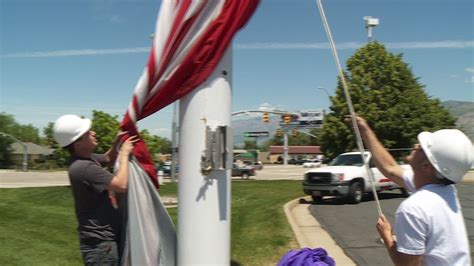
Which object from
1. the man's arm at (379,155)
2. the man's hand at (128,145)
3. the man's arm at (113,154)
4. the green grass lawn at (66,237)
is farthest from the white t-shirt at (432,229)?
the green grass lawn at (66,237)

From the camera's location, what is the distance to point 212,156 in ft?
10.5

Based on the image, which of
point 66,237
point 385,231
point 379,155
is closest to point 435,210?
point 385,231

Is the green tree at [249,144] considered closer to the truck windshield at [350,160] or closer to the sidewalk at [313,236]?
the truck windshield at [350,160]

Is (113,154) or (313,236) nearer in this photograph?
(113,154)

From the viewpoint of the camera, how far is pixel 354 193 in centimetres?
1536

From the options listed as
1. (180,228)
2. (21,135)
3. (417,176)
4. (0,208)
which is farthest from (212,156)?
(21,135)

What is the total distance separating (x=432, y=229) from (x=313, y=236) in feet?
24.4

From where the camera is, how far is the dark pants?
3.13 m

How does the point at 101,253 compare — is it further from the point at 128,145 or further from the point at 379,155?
the point at 379,155

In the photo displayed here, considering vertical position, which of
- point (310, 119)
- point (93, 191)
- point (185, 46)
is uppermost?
point (310, 119)

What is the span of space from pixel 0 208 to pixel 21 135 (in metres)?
102

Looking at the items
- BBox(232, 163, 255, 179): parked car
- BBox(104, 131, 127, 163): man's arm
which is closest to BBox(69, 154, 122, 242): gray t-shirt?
BBox(104, 131, 127, 163): man's arm

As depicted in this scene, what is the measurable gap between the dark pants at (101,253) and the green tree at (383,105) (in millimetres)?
23905

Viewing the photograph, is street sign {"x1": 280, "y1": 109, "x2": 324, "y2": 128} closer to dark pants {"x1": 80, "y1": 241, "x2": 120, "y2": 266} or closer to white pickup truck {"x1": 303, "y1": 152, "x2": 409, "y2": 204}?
white pickup truck {"x1": 303, "y1": 152, "x2": 409, "y2": 204}
